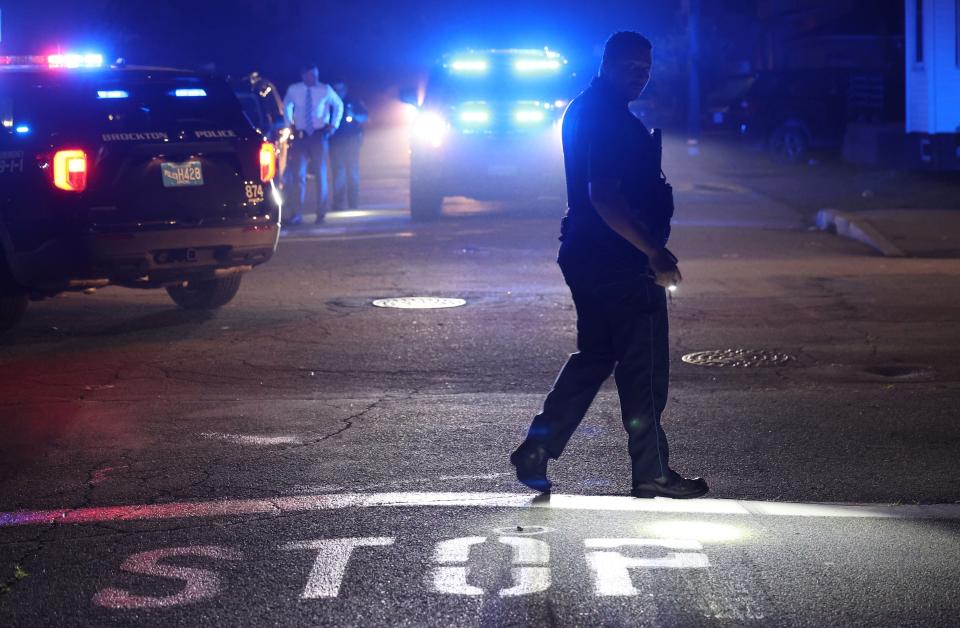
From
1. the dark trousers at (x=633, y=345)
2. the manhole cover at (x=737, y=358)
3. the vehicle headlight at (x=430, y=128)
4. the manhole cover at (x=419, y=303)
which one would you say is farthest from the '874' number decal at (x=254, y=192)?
the vehicle headlight at (x=430, y=128)

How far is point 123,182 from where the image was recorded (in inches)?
391

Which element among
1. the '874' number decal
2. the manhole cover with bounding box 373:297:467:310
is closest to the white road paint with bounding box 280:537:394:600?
the '874' number decal

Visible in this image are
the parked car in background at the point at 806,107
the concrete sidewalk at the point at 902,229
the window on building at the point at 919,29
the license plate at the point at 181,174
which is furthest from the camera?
the parked car in background at the point at 806,107

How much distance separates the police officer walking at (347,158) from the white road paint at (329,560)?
15.1m

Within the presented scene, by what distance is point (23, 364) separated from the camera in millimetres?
9281

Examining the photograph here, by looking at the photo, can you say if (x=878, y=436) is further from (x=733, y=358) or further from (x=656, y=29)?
(x=656, y=29)

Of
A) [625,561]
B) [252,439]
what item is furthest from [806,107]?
[625,561]

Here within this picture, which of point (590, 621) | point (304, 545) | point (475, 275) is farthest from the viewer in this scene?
point (475, 275)

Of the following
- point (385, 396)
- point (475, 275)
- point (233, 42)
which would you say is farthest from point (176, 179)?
point (233, 42)

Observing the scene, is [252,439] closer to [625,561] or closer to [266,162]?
[625,561]

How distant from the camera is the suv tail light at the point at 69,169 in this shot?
9773 mm

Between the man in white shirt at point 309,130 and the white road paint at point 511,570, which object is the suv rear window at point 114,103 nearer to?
the white road paint at point 511,570

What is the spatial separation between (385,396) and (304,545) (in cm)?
286

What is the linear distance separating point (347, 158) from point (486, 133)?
2.61 meters
